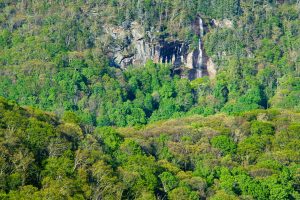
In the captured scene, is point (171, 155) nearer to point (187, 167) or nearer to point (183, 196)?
point (187, 167)

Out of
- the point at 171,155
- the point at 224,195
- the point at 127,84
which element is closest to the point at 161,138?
the point at 171,155

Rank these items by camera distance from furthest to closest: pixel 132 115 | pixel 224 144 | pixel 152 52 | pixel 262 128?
1. pixel 152 52
2. pixel 132 115
3. pixel 262 128
4. pixel 224 144

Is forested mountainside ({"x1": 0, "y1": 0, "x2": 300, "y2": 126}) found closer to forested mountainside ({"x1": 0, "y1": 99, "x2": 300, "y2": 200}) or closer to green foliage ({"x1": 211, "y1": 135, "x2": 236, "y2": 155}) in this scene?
forested mountainside ({"x1": 0, "y1": 99, "x2": 300, "y2": 200})

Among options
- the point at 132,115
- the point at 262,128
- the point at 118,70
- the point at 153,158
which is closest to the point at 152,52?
the point at 118,70

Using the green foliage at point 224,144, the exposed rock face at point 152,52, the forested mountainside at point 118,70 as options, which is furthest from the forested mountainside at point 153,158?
the exposed rock face at point 152,52

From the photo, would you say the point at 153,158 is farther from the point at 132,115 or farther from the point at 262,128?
the point at 132,115

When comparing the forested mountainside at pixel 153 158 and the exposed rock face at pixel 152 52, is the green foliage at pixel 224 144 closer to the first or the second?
the forested mountainside at pixel 153 158
